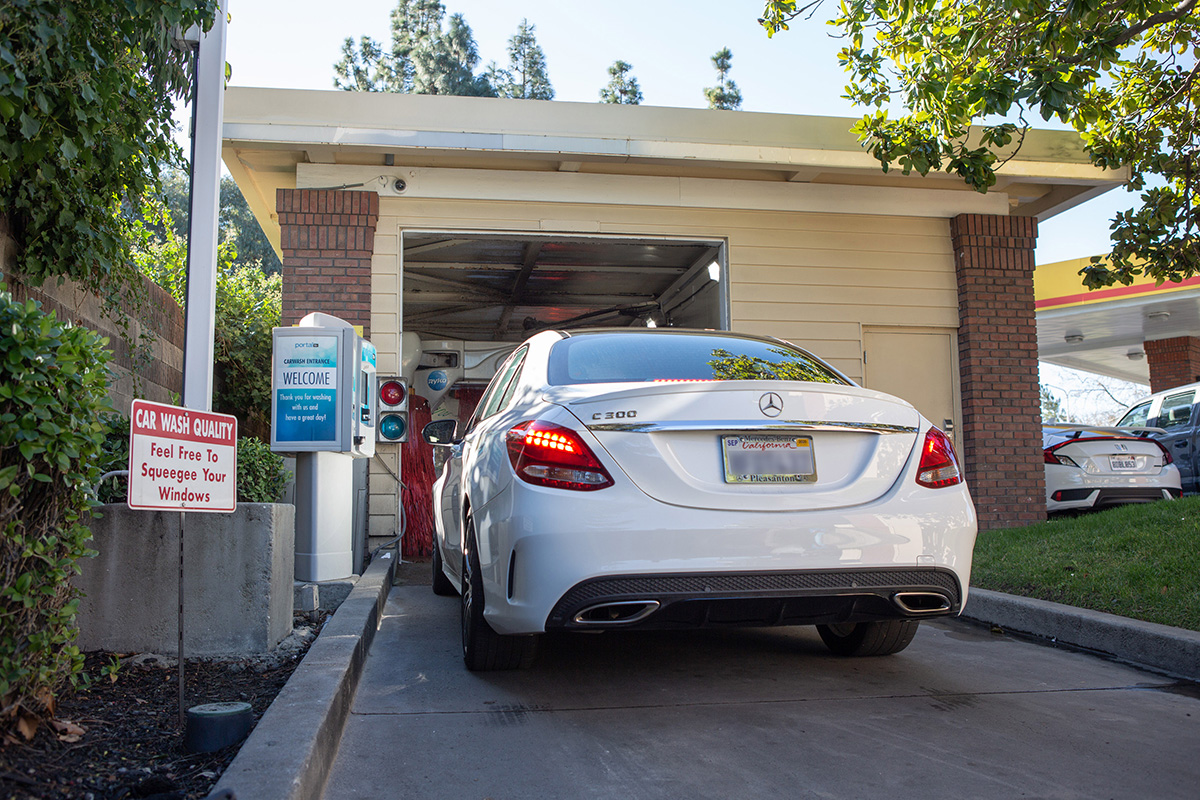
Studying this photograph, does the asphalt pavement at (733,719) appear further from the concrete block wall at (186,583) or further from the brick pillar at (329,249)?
the brick pillar at (329,249)

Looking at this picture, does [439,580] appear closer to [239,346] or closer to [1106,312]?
[239,346]

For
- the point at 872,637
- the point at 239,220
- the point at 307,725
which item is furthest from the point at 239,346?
the point at 239,220

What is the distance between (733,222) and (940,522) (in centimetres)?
643

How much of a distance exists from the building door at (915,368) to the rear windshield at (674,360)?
5514 mm

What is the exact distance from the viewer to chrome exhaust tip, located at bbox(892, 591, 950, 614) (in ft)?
11.8

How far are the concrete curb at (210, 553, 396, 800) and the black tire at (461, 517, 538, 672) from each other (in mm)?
510

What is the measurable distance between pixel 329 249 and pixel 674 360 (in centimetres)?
554

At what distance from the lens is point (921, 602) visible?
367 cm

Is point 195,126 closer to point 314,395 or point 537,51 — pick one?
point 314,395

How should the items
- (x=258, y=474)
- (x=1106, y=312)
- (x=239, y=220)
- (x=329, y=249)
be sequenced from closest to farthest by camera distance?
(x=258, y=474)
(x=329, y=249)
(x=1106, y=312)
(x=239, y=220)

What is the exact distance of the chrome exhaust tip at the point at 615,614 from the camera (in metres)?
3.37

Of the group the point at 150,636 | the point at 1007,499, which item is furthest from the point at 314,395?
the point at 1007,499

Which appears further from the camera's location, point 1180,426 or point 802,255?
point 1180,426

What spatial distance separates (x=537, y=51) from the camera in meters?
43.7
